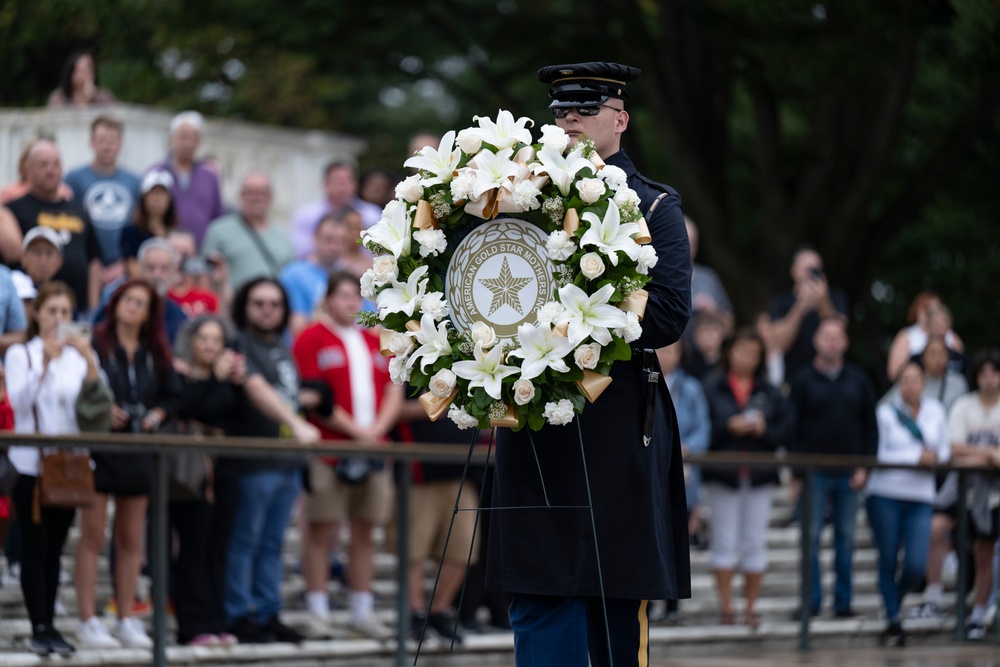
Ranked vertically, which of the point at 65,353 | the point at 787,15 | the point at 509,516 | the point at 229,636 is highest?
the point at 787,15

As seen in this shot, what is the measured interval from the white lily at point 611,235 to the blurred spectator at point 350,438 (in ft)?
15.0

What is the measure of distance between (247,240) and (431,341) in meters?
7.30

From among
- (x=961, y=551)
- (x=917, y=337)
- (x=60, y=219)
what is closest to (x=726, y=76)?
(x=917, y=337)

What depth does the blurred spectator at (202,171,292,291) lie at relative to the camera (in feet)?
40.9

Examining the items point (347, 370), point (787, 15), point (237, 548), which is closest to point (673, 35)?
point (787, 15)

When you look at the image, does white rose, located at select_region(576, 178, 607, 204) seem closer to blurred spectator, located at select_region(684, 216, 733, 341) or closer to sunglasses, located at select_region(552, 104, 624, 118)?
sunglasses, located at select_region(552, 104, 624, 118)

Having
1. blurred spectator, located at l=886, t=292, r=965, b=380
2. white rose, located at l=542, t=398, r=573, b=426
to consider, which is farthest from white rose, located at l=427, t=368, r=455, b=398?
blurred spectator, located at l=886, t=292, r=965, b=380

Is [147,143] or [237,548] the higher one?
[147,143]

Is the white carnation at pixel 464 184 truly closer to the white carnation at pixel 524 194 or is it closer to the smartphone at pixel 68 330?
the white carnation at pixel 524 194

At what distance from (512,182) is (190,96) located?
55.6 ft

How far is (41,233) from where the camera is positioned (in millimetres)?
10227

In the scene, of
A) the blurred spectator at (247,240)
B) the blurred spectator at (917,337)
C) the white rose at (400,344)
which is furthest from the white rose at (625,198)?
the blurred spectator at (917,337)

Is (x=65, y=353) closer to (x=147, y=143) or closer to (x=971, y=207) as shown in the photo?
(x=147, y=143)

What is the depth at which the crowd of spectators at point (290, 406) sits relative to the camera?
9055 millimetres
